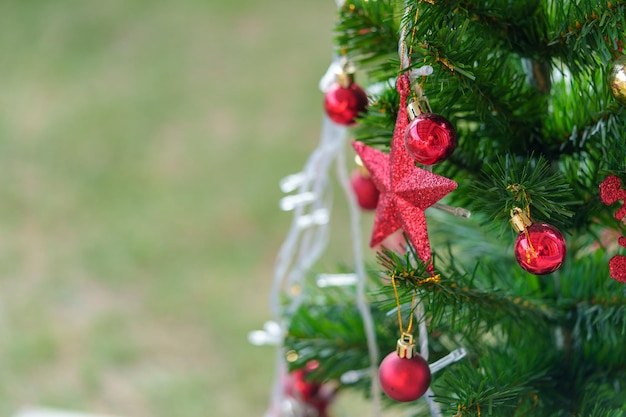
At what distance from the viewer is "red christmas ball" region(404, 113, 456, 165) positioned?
0.36m

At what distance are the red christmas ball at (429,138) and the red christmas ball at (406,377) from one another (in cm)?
10

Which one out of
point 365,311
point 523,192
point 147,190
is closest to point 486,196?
point 523,192

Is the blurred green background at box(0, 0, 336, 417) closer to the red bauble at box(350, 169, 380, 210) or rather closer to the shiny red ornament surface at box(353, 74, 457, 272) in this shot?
the red bauble at box(350, 169, 380, 210)

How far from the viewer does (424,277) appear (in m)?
0.38

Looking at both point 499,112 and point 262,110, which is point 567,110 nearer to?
point 499,112

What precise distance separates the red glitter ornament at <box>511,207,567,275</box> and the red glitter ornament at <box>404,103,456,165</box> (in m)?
0.04

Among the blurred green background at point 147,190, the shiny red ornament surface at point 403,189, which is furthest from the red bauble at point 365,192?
the blurred green background at point 147,190

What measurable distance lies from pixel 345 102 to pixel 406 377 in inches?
6.5

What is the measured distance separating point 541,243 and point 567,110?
116mm

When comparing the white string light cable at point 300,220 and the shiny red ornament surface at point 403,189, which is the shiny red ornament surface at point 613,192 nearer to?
the shiny red ornament surface at point 403,189

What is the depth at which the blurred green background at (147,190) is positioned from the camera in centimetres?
117

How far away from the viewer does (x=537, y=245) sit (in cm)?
35

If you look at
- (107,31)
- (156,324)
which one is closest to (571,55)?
(156,324)

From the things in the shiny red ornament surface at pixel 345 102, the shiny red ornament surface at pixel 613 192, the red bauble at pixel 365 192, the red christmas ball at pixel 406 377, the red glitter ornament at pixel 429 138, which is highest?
the shiny red ornament surface at pixel 345 102
